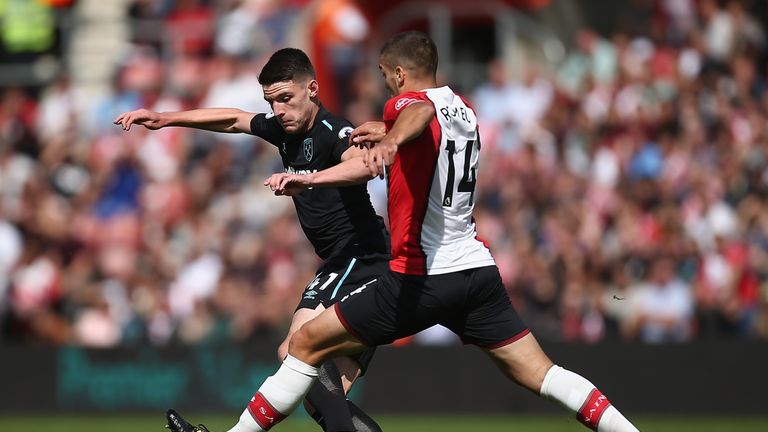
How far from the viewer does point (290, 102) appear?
26.1 ft

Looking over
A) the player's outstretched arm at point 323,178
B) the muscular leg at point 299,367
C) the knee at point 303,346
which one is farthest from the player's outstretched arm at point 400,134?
the knee at point 303,346

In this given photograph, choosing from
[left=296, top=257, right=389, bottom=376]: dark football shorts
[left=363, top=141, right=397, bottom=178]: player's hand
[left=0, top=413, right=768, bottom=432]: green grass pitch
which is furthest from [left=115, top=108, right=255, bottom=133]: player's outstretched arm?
[left=0, top=413, right=768, bottom=432]: green grass pitch

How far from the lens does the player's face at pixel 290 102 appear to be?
313 inches

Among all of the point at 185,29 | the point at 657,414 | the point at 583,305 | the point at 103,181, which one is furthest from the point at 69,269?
the point at 657,414

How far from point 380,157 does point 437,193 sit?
0.96 m

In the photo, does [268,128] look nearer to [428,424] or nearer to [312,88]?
[312,88]

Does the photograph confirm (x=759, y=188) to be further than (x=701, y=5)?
No

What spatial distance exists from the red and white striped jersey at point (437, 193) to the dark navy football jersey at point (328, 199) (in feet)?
2.63

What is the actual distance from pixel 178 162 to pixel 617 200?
5.55m

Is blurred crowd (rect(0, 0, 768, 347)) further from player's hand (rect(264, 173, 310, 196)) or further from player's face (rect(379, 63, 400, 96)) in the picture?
player's hand (rect(264, 173, 310, 196))

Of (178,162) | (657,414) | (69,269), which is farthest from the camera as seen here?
(178,162)

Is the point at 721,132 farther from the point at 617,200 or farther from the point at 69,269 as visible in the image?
the point at 69,269

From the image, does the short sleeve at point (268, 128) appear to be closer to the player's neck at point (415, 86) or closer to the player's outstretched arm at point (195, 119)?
the player's outstretched arm at point (195, 119)

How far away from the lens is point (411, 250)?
288 inches
